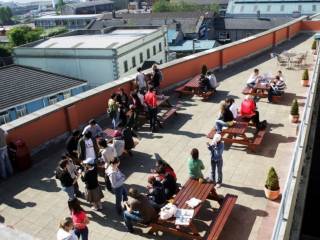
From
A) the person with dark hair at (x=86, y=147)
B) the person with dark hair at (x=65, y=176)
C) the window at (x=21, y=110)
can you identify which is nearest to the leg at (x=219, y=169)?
the person with dark hair at (x=86, y=147)

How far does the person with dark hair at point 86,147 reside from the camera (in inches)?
388

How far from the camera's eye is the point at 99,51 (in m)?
41.7

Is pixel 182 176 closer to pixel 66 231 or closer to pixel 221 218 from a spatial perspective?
pixel 221 218

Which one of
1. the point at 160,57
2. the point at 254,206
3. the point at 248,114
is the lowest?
the point at 160,57

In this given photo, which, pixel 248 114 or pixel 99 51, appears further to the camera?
pixel 99 51

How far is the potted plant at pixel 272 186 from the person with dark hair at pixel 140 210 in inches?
110

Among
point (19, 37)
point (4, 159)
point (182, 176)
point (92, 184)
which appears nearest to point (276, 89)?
point (182, 176)

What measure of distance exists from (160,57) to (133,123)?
138 ft

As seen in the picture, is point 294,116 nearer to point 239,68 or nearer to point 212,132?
point 212,132

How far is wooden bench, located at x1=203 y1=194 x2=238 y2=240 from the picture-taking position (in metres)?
7.85

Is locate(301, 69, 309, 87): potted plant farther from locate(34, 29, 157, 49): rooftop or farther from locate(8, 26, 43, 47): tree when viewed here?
locate(8, 26, 43, 47): tree

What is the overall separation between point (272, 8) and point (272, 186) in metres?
70.7

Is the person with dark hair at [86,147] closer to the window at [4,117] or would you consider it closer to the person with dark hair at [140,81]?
the person with dark hair at [140,81]

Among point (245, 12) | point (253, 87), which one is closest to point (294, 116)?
point (253, 87)
